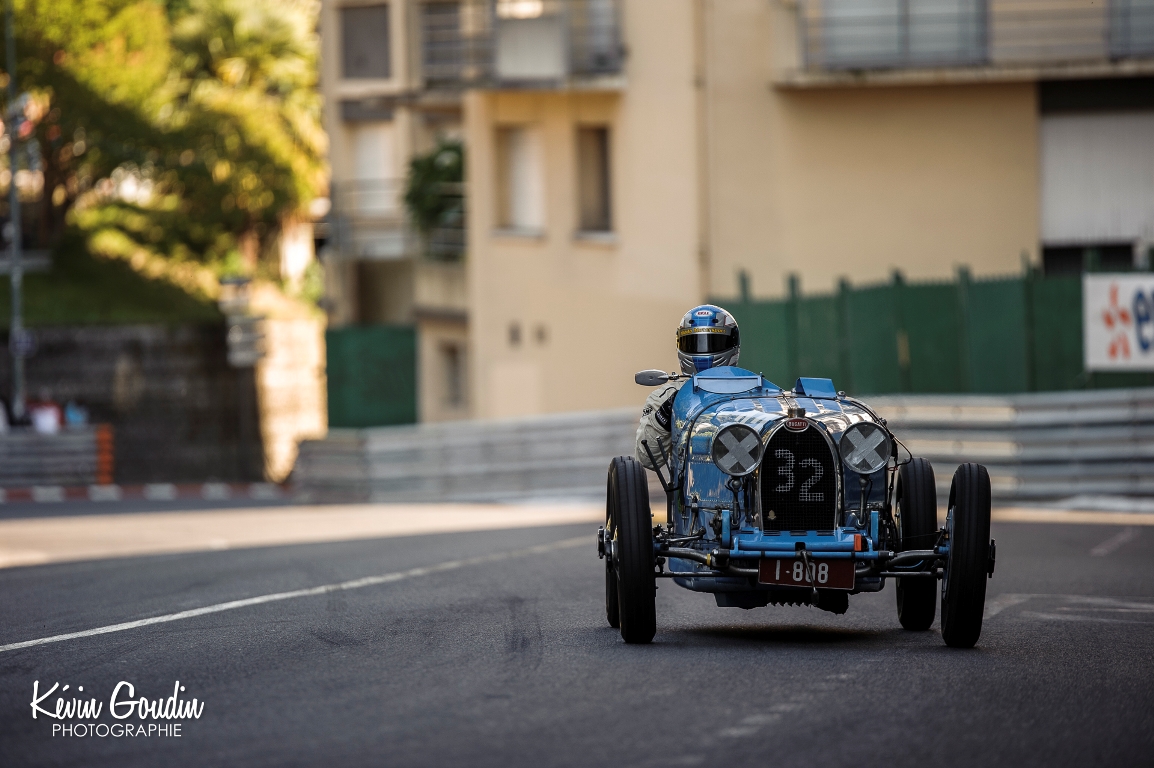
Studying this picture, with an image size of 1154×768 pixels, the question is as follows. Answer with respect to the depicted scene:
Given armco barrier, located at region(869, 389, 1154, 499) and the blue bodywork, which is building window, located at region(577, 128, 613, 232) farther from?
the blue bodywork

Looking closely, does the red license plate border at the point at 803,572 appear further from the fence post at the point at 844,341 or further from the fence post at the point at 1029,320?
the fence post at the point at 844,341

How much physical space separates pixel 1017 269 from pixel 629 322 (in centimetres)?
626

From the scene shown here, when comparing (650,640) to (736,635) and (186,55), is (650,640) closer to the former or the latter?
(736,635)

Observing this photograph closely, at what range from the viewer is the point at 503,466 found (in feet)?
83.2

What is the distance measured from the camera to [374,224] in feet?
135

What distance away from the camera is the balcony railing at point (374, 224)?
128 ft

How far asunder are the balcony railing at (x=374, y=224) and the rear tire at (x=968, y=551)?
96.1 feet

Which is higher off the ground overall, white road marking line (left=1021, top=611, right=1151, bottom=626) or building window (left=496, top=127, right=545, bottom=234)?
building window (left=496, top=127, right=545, bottom=234)

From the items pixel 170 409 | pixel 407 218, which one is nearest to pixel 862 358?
pixel 407 218

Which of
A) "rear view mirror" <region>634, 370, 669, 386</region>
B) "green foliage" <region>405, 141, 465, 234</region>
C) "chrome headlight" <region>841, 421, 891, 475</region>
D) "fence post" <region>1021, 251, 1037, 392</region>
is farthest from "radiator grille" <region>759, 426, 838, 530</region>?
"green foliage" <region>405, 141, 465, 234</region>

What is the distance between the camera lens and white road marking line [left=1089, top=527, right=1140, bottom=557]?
14.9 m

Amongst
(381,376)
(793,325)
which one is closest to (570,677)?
(793,325)

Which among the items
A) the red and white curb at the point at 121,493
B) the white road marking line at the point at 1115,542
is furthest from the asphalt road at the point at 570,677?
the red and white curb at the point at 121,493

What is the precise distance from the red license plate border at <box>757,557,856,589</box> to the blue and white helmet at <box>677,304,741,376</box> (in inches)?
73.1
